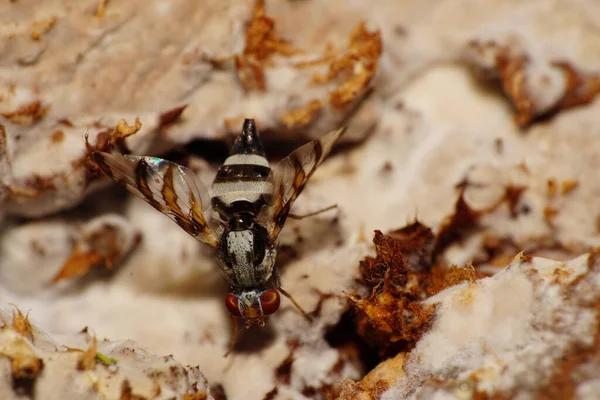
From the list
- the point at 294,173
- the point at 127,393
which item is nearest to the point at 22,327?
the point at 127,393

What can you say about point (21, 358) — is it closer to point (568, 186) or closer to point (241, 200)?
point (241, 200)

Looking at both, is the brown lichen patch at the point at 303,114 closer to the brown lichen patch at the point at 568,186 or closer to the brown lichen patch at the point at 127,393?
the brown lichen patch at the point at 568,186

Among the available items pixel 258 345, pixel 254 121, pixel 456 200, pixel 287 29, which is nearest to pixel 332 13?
pixel 287 29

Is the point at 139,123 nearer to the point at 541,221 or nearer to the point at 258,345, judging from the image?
the point at 258,345

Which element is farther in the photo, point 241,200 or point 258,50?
point 258,50

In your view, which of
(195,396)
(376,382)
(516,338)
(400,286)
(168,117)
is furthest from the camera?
(168,117)

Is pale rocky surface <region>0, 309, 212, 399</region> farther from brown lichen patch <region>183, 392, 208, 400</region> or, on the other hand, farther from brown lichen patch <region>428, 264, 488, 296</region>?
brown lichen patch <region>428, 264, 488, 296</region>
